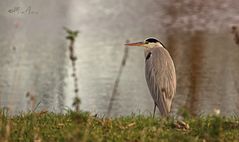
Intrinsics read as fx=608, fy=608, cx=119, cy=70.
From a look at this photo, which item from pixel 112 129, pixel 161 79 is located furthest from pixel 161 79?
pixel 112 129

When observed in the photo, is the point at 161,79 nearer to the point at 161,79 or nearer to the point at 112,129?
the point at 161,79

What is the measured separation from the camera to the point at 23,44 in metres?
26.8

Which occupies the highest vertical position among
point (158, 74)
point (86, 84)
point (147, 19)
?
point (147, 19)

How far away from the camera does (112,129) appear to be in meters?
6.33

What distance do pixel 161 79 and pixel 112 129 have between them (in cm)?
247

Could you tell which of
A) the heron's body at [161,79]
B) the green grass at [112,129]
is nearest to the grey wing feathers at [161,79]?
the heron's body at [161,79]

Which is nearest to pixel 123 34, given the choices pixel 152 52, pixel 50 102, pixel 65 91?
pixel 65 91

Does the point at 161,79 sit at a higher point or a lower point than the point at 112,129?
higher

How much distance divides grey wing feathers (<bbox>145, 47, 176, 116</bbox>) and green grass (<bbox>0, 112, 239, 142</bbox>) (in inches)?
56.5

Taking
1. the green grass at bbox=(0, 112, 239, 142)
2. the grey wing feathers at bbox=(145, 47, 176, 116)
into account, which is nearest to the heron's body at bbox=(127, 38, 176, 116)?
the grey wing feathers at bbox=(145, 47, 176, 116)

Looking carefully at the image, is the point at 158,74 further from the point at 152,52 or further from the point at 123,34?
the point at 123,34

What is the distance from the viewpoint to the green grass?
227 inches

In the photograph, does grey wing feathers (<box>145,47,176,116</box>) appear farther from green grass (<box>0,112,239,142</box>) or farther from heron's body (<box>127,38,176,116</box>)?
green grass (<box>0,112,239,142</box>)

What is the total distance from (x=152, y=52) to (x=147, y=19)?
83.5 feet
